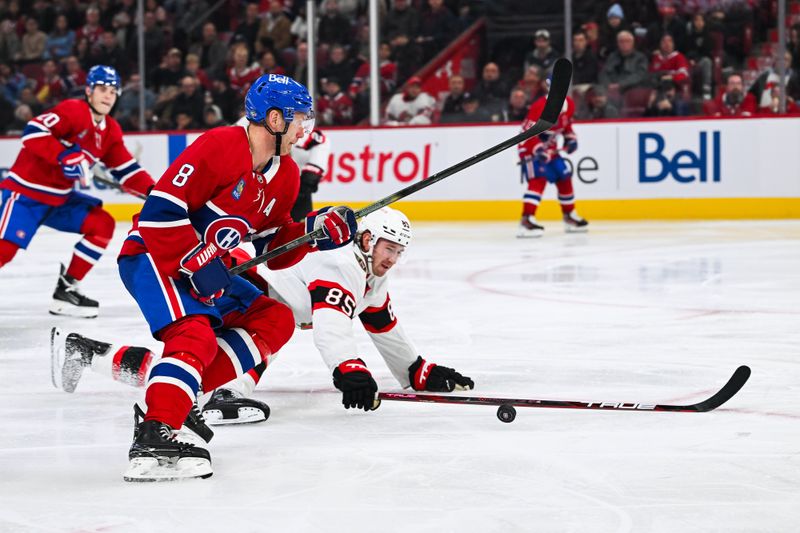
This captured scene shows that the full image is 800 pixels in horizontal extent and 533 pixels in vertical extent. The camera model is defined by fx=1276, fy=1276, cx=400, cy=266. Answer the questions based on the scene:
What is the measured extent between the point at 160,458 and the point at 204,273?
41 cm

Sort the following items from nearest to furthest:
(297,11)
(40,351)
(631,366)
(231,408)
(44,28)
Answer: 1. (231,408)
2. (631,366)
3. (40,351)
4. (297,11)
5. (44,28)

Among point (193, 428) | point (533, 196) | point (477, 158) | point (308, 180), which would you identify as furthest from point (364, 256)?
point (533, 196)

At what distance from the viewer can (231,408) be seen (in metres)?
3.34

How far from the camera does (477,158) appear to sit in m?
3.38

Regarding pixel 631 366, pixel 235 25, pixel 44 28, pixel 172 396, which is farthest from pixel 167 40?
pixel 172 396

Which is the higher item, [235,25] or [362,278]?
[235,25]

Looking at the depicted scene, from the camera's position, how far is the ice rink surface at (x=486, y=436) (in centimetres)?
246

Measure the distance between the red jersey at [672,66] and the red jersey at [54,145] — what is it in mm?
5513

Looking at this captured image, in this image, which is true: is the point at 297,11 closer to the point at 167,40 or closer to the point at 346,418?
the point at 167,40

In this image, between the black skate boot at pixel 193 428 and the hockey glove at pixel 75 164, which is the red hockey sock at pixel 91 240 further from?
the black skate boot at pixel 193 428

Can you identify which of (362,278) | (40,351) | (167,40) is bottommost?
(40,351)

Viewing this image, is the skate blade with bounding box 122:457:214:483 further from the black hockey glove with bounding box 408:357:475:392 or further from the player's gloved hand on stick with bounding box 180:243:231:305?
the black hockey glove with bounding box 408:357:475:392

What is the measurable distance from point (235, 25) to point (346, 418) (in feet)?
28.1

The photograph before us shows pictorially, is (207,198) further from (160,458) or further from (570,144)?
(570,144)
